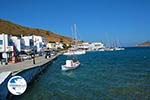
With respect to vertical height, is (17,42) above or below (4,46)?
above

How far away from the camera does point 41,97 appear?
1102 inches

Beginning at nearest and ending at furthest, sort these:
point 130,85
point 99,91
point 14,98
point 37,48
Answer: point 14,98
point 99,91
point 130,85
point 37,48

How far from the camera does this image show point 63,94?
29.6m

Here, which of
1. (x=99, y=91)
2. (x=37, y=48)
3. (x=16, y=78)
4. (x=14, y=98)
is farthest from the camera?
(x=37, y=48)

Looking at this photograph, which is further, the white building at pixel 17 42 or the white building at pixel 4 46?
the white building at pixel 17 42

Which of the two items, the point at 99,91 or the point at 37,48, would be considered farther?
the point at 37,48

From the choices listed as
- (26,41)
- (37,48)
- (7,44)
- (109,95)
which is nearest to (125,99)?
(109,95)

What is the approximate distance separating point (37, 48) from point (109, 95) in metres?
101

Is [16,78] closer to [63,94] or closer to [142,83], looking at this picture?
[63,94]

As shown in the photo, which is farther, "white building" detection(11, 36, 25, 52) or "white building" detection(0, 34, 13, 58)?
"white building" detection(11, 36, 25, 52)

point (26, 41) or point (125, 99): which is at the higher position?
point (26, 41)

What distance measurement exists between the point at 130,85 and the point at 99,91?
5.51m

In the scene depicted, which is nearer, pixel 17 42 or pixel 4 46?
pixel 4 46

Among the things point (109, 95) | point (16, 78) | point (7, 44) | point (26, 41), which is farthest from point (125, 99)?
point (26, 41)
